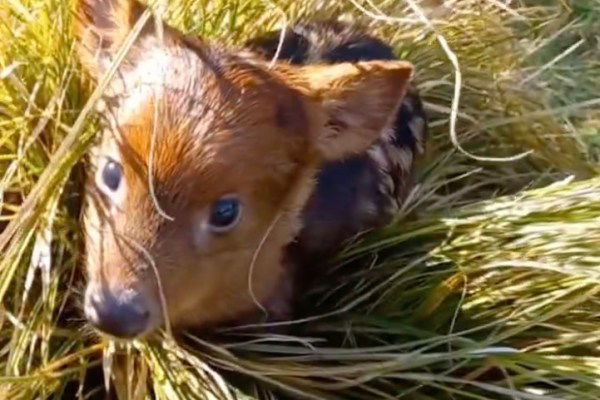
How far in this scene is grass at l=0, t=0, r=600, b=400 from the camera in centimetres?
251

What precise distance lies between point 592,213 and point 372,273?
0.46 meters

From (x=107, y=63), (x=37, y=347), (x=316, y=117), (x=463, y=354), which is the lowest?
(x=463, y=354)

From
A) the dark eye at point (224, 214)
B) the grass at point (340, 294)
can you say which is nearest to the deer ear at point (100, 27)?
the grass at point (340, 294)

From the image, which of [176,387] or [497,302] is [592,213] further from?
[176,387]

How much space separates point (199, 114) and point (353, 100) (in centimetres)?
31

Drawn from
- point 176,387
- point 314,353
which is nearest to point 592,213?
point 314,353

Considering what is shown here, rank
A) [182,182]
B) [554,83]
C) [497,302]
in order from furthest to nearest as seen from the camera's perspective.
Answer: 1. [554,83]
2. [497,302]
3. [182,182]

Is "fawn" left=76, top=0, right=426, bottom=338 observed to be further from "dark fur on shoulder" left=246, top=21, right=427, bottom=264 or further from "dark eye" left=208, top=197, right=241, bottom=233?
"dark fur on shoulder" left=246, top=21, right=427, bottom=264

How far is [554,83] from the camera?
3.60 metres

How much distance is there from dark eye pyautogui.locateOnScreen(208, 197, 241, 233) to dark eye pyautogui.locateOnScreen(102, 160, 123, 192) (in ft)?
0.54

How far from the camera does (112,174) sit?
2320 mm

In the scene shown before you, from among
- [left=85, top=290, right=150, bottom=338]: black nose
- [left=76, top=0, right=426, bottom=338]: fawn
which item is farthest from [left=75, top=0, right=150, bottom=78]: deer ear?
[left=85, top=290, right=150, bottom=338]: black nose

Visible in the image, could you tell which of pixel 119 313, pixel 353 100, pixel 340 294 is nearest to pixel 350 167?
pixel 340 294

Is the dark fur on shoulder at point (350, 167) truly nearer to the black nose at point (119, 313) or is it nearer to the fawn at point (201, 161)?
the fawn at point (201, 161)
